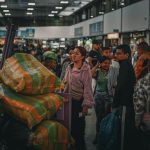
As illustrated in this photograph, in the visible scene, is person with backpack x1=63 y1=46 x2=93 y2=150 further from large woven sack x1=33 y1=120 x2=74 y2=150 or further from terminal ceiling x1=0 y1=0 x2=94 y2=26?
terminal ceiling x1=0 y1=0 x2=94 y2=26

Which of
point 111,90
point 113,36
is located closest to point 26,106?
point 111,90

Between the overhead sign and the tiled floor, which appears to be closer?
the tiled floor

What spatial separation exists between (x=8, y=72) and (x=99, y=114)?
3.17m

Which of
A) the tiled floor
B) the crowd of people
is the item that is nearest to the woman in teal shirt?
the crowd of people

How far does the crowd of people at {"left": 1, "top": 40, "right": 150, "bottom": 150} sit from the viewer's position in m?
4.61

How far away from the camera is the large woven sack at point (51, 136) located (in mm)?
4930

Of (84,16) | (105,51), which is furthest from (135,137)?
(84,16)

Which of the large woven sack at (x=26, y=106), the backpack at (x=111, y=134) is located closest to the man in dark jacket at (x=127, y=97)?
the backpack at (x=111, y=134)

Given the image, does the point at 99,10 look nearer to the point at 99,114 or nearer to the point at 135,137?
the point at 99,114

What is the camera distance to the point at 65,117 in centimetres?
553

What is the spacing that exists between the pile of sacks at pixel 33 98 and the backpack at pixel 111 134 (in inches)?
25.7

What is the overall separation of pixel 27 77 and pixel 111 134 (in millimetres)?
1510

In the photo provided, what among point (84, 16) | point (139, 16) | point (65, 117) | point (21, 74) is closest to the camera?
point (21, 74)

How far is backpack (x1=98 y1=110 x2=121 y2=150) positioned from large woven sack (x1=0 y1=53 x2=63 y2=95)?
89 centimetres
